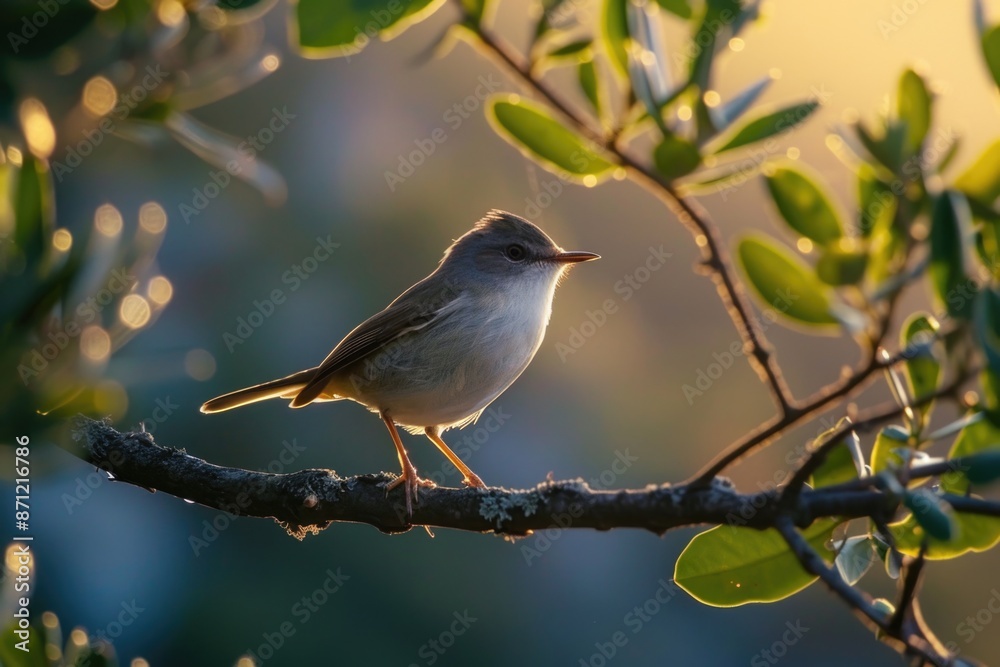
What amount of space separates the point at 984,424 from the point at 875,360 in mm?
653

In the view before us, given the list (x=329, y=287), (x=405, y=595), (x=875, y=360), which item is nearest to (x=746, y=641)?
(x=405, y=595)

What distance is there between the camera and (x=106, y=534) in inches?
295

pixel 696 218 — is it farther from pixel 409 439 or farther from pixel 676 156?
pixel 409 439

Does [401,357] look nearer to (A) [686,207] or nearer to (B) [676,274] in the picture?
(A) [686,207]

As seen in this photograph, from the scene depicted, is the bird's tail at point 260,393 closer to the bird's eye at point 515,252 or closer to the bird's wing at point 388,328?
the bird's wing at point 388,328

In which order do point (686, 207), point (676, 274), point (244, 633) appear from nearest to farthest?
point (686, 207) → point (244, 633) → point (676, 274)

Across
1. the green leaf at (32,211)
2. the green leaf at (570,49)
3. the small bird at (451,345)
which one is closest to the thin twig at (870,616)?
the green leaf at (570,49)

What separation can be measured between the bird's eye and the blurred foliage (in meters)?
2.50

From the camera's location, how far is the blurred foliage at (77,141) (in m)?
1.60

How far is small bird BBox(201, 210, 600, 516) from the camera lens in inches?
166

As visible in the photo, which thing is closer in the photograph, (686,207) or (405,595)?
(686,207)

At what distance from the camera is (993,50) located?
1458mm

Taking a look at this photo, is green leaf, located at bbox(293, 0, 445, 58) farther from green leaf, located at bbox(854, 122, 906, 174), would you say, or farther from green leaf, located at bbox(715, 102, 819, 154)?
green leaf, located at bbox(854, 122, 906, 174)

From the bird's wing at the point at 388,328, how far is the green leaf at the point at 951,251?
3241 mm
